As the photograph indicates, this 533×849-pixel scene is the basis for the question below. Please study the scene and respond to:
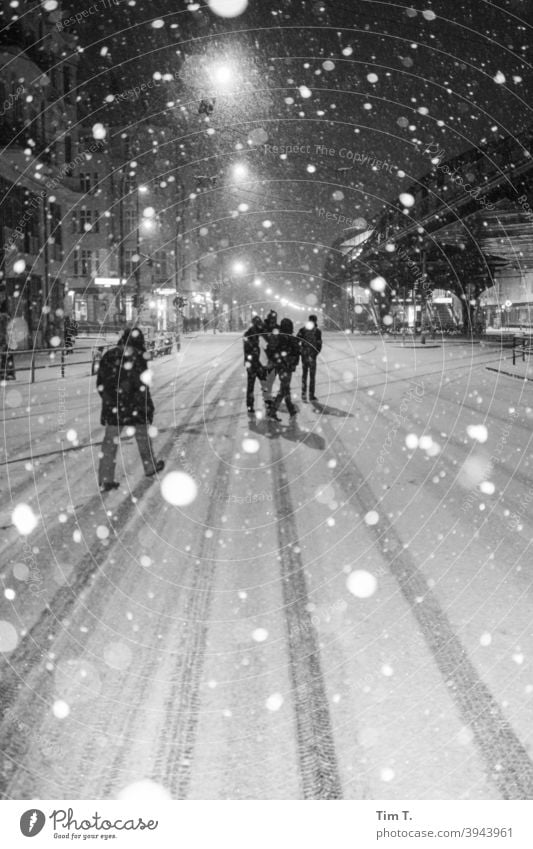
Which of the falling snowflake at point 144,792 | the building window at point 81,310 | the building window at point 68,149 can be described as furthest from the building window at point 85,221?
the falling snowflake at point 144,792

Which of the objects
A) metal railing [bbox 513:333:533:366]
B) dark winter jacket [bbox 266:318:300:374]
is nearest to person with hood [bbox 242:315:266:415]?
dark winter jacket [bbox 266:318:300:374]

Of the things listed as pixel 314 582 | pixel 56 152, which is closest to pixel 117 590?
pixel 314 582

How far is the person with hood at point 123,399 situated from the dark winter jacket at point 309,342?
8.62 meters

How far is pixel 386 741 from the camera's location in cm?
393

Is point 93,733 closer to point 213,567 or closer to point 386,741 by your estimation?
point 386,741

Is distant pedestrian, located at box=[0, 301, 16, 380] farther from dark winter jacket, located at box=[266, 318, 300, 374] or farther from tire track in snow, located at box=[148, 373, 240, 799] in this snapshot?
tire track in snow, located at box=[148, 373, 240, 799]

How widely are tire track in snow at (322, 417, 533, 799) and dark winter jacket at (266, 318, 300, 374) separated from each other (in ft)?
30.4

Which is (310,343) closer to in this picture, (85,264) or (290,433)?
(290,433)

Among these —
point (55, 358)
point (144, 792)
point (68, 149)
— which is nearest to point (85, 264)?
point (68, 149)

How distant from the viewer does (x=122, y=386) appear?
33.7 ft

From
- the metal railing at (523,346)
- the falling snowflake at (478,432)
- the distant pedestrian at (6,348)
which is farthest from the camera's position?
the metal railing at (523,346)

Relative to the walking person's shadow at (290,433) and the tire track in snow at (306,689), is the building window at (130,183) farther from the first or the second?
the tire track in snow at (306,689)

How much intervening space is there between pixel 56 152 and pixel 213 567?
39.1 meters

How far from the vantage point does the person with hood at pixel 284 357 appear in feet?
55.5
